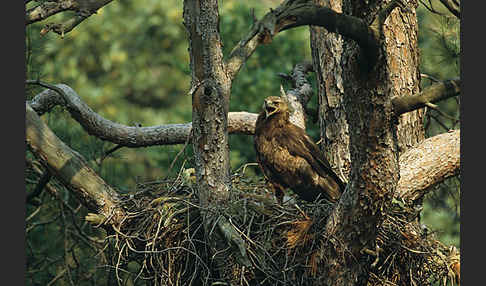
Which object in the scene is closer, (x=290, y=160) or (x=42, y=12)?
(x=42, y=12)

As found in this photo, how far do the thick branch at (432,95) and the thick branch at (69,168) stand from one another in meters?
1.74

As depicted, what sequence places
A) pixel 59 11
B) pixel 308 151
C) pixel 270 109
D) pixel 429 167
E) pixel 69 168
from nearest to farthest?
1. pixel 59 11
2. pixel 69 168
3. pixel 429 167
4. pixel 308 151
5. pixel 270 109

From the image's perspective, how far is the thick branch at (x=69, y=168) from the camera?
3.62m

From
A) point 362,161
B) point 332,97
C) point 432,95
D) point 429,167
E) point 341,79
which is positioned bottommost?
point 429,167

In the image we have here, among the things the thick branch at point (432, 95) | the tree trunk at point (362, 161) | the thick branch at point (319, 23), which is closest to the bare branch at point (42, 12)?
the thick branch at point (319, 23)

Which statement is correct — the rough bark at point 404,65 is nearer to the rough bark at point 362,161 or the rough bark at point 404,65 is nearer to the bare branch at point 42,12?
the rough bark at point 362,161

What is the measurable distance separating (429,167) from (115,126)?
7.02 feet

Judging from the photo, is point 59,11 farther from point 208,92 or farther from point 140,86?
point 140,86

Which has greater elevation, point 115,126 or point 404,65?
point 404,65

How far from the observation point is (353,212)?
3393 mm

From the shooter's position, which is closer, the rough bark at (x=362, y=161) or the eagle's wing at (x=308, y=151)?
the rough bark at (x=362, y=161)

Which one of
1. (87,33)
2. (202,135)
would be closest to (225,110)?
(202,135)

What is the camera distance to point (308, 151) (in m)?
4.54

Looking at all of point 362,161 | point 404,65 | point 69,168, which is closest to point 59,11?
point 69,168
